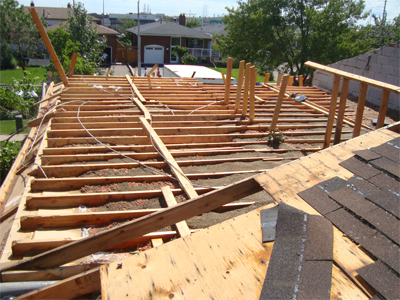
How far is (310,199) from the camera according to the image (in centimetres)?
284

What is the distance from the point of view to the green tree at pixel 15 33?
33.7m

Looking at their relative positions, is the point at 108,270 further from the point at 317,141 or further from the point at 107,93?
the point at 107,93

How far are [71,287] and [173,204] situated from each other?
1.57 m

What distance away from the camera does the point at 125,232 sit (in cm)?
263

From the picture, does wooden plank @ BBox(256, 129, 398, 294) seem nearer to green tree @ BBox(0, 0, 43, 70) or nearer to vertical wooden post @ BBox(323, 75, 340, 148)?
vertical wooden post @ BBox(323, 75, 340, 148)

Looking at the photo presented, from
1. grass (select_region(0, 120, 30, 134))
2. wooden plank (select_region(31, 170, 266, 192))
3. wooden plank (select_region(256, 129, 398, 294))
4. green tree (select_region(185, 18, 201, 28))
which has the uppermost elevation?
green tree (select_region(185, 18, 201, 28))

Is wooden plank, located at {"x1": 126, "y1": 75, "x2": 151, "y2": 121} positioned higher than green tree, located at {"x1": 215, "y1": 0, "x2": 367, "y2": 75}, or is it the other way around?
green tree, located at {"x1": 215, "y1": 0, "x2": 367, "y2": 75}

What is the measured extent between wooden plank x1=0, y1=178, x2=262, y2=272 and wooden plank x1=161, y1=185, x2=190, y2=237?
75 centimetres

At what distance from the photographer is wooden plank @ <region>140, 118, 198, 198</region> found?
14.0 ft

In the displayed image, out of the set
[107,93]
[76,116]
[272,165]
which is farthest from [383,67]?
[76,116]

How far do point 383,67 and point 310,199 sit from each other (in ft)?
31.0

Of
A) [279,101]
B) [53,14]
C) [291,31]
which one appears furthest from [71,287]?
[53,14]

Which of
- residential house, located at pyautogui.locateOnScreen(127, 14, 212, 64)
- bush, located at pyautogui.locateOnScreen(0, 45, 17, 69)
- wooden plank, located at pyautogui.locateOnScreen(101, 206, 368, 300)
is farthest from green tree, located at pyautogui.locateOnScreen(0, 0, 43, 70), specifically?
wooden plank, located at pyautogui.locateOnScreen(101, 206, 368, 300)

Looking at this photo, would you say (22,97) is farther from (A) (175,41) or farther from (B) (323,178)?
(A) (175,41)
